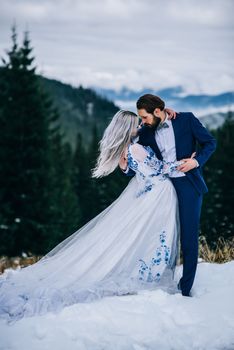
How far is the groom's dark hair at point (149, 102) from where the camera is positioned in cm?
485

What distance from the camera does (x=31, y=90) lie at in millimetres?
25719

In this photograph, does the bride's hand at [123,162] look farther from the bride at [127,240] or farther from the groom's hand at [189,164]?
the groom's hand at [189,164]

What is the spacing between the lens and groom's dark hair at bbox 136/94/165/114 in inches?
191

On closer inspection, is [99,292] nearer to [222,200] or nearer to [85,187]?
[222,200]

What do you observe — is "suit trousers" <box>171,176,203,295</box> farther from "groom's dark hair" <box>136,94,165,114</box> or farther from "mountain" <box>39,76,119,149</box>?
"mountain" <box>39,76,119,149</box>

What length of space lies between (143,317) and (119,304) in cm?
36

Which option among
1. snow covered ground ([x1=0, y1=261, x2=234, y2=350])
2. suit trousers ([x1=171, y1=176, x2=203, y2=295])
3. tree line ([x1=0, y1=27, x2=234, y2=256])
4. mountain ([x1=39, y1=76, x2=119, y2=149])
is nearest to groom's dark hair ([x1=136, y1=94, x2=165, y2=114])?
suit trousers ([x1=171, y1=176, x2=203, y2=295])

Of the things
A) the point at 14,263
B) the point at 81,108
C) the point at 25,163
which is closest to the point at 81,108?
the point at 81,108

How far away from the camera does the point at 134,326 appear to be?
4207 mm

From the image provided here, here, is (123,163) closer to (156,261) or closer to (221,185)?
(156,261)

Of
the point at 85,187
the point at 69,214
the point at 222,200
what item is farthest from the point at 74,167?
the point at 222,200

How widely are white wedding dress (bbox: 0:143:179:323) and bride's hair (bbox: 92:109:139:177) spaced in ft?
0.54

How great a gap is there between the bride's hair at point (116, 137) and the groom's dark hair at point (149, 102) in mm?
359

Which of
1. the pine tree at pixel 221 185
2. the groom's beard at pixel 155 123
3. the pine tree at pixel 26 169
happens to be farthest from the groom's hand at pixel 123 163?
the pine tree at pixel 221 185
